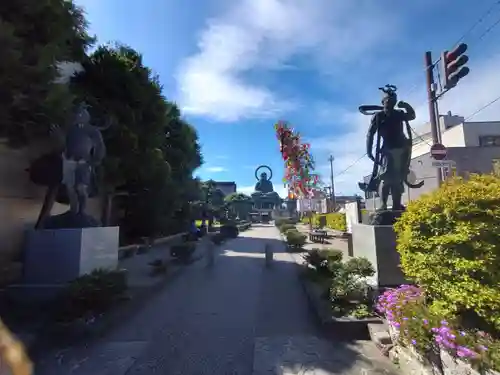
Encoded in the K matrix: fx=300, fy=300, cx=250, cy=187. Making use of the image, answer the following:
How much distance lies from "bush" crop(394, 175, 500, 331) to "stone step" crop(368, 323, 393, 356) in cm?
82

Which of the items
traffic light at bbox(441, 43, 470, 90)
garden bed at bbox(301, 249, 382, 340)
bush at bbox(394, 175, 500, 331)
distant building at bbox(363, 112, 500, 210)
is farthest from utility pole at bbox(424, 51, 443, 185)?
distant building at bbox(363, 112, 500, 210)

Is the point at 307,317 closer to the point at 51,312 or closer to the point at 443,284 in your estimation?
the point at 443,284

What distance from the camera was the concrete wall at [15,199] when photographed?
8.23 metres

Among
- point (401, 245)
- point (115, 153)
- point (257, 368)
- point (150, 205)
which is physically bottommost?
point (257, 368)

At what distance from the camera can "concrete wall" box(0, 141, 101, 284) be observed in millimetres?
8234

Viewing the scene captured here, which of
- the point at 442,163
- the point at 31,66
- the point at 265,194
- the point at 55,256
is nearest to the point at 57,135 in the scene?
the point at 31,66

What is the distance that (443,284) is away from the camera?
318cm

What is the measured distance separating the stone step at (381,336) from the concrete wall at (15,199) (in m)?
8.60

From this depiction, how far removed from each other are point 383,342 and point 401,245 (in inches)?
49.4

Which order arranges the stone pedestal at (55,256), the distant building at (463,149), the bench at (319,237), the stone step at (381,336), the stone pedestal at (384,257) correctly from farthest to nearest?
the distant building at (463,149)
the bench at (319,237)
the stone pedestal at (55,256)
the stone pedestal at (384,257)
the stone step at (381,336)

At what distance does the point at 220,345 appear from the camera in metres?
4.14

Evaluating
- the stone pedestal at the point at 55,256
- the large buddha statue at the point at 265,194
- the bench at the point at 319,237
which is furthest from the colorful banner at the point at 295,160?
the large buddha statue at the point at 265,194

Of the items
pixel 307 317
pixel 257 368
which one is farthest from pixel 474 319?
pixel 307 317

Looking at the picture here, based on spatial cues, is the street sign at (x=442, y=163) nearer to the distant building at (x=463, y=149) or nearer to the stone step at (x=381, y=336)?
the stone step at (x=381, y=336)
